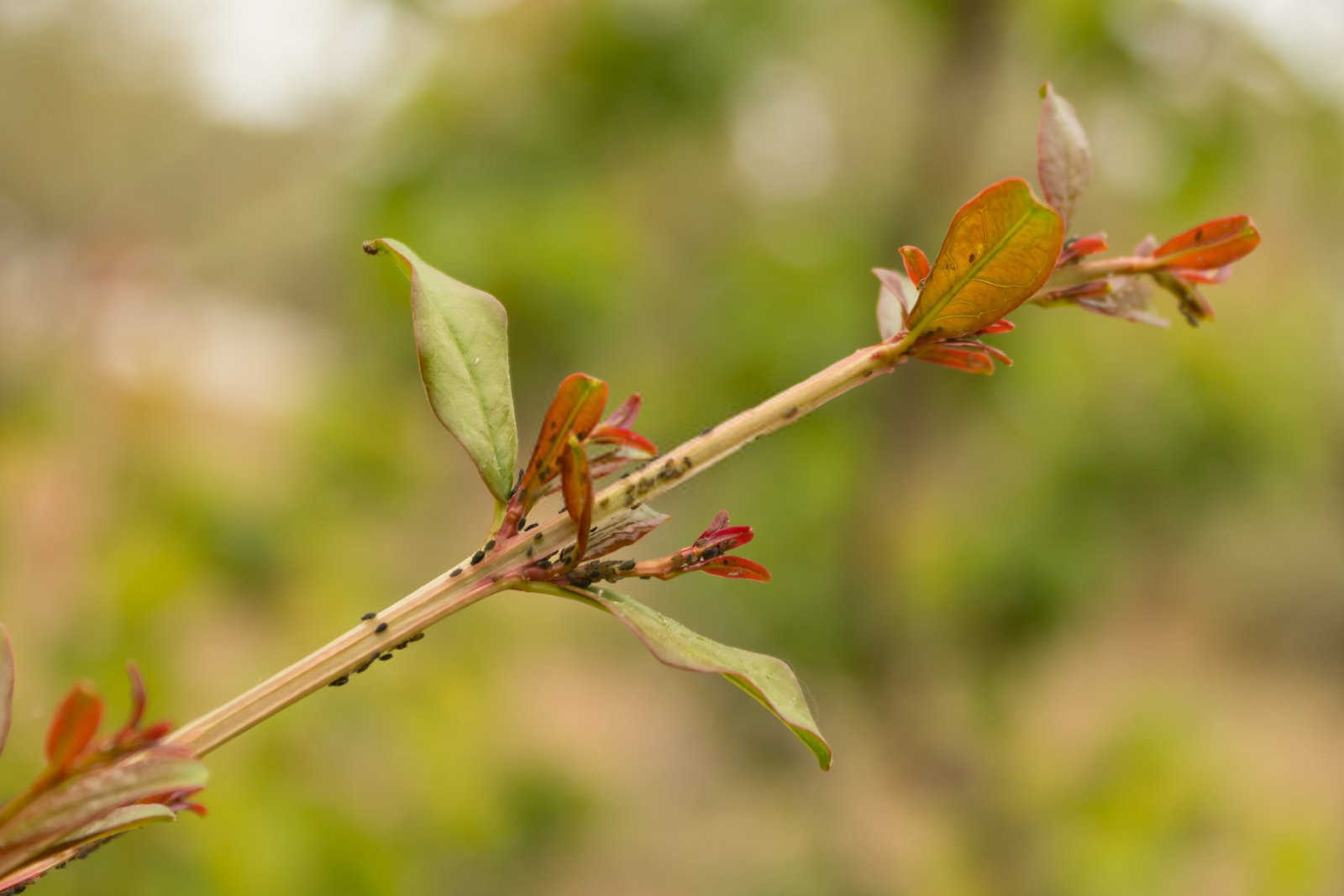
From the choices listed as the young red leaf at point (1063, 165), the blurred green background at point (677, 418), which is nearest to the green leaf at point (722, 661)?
the young red leaf at point (1063, 165)

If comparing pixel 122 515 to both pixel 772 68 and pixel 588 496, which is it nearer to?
pixel 772 68

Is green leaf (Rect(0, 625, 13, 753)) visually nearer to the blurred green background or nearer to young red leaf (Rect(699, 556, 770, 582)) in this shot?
young red leaf (Rect(699, 556, 770, 582))

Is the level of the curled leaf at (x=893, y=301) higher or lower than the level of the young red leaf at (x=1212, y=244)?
higher

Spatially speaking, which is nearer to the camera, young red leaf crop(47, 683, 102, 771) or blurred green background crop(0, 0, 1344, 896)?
young red leaf crop(47, 683, 102, 771)

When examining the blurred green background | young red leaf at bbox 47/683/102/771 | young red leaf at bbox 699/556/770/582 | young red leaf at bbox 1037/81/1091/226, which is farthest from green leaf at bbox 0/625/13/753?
the blurred green background

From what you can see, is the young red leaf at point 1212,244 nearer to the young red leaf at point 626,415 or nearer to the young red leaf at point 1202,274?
the young red leaf at point 1202,274

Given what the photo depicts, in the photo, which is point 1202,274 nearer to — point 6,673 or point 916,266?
point 916,266

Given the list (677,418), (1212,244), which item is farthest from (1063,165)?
(677,418)
